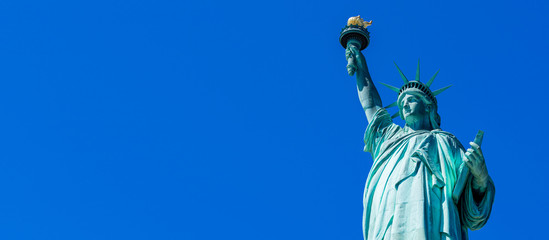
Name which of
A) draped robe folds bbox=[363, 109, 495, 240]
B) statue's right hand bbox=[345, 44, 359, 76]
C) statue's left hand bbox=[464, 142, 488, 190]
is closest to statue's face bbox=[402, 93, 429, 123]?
draped robe folds bbox=[363, 109, 495, 240]

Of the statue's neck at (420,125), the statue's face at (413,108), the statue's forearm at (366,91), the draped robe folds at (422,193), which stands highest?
the statue's forearm at (366,91)

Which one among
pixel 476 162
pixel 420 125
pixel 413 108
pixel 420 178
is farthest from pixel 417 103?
pixel 476 162

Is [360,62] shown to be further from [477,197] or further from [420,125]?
[477,197]

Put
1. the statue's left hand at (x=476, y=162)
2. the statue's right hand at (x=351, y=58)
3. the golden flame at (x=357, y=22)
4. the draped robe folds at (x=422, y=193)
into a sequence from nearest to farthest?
the draped robe folds at (x=422, y=193) < the statue's left hand at (x=476, y=162) < the statue's right hand at (x=351, y=58) < the golden flame at (x=357, y=22)

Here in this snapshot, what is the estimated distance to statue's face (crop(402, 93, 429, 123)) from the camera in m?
14.9

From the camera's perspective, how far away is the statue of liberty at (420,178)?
13.1 metres

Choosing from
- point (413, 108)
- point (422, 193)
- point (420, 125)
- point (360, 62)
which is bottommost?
point (422, 193)

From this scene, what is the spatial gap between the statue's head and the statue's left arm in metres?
1.74

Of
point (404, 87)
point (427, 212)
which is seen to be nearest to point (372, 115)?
point (404, 87)

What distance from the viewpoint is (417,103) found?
14977 mm

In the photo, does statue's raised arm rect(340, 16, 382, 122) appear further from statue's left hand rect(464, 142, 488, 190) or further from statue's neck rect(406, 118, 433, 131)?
statue's left hand rect(464, 142, 488, 190)

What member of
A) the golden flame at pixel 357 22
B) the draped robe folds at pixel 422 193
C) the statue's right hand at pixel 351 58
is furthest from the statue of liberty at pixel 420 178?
the golden flame at pixel 357 22

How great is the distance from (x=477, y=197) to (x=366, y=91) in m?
3.16

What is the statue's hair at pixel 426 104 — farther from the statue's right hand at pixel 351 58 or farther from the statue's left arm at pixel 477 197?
the statue's left arm at pixel 477 197
